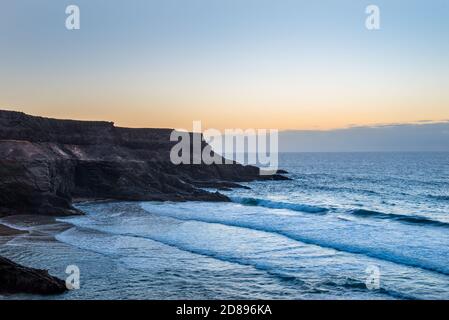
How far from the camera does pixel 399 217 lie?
106 ft

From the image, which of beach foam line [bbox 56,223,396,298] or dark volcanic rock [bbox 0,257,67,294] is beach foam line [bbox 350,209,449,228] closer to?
beach foam line [bbox 56,223,396,298]

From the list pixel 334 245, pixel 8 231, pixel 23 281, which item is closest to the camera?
pixel 23 281

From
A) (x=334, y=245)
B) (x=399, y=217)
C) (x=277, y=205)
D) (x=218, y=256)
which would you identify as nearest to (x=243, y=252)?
(x=218, y=256)

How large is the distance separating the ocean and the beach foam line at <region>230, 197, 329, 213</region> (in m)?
1.92

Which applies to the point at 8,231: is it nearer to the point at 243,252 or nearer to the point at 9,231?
the point at 9,231

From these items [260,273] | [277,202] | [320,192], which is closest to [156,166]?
[277,202]

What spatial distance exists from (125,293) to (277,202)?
29813 millimetres

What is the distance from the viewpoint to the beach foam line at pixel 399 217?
29.7 m

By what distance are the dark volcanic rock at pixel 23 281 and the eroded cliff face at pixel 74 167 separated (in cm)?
1870

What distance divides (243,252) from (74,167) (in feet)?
83.5

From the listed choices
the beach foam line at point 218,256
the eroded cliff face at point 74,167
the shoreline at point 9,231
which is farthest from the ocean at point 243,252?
the eroded cliff face at point 74,167

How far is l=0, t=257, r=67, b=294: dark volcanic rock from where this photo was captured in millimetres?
12680

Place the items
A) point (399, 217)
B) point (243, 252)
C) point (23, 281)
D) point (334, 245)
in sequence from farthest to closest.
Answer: point (399, 217) → point (334, 245) → point (243, 252) → point (23, 281)

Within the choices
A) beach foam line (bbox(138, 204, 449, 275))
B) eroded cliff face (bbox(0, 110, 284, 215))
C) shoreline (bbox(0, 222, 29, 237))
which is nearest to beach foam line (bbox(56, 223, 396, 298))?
shoreline (bbox(0, 222, 29, 237))
